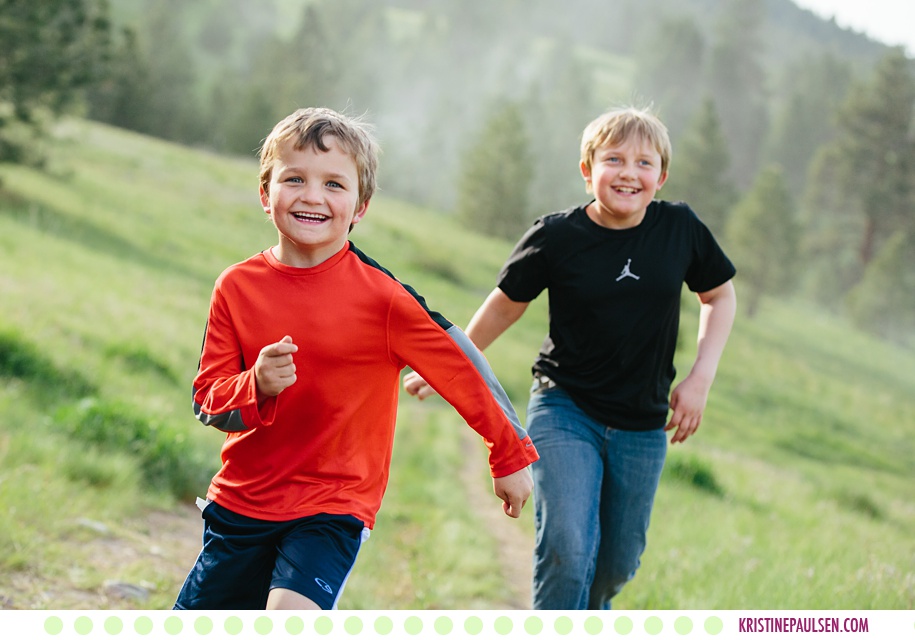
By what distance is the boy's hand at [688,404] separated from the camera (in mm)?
4574

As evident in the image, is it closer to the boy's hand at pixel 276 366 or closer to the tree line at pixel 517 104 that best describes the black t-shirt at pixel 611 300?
the boy's hand at pixel 276 366

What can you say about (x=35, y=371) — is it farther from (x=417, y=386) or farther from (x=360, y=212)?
(x=360, y=212)

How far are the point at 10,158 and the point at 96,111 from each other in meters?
41.5

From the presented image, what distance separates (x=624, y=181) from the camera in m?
4.58

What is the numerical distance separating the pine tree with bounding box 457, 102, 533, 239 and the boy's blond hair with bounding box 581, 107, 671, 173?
56512mm

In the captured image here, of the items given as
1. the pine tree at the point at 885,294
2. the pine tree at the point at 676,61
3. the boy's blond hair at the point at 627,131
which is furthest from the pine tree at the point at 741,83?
the boy's blond hair at the point at 627,131

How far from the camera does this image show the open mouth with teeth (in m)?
3.28

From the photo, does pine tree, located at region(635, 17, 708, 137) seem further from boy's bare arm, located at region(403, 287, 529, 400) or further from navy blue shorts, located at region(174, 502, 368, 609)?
navy blue shorts, located at region(174, 502, 368, 609)

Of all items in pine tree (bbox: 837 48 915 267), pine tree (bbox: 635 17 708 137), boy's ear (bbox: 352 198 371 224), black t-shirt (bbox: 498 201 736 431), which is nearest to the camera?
boy's ear (bbox: 352 198 371 224)

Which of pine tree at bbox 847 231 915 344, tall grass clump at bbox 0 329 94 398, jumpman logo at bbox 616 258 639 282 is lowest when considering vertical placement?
pine tree at bbox 847 231 915 344

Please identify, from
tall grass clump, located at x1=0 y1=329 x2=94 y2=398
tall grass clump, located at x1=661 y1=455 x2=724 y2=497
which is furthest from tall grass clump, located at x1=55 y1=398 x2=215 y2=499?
tall grass clump, located at x1=661 y1=455 x2=724 y2=497

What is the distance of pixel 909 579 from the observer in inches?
245

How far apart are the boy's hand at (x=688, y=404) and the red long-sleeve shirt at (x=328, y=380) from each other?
1469 mm
